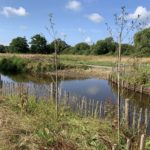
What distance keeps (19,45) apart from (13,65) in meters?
38.6

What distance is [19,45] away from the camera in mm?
86375

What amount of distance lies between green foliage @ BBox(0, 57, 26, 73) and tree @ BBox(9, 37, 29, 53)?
117 feet

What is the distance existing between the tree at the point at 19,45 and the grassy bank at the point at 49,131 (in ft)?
252

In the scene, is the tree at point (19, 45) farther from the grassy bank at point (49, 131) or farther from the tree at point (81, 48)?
the grassy bank at point (49, 131)

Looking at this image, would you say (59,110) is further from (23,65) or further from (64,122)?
(23,65)

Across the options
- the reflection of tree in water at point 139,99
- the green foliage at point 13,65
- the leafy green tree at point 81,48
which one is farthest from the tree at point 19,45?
the reflection of tree in water at point 139,99

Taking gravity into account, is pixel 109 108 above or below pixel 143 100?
above

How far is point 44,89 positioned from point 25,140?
714cm

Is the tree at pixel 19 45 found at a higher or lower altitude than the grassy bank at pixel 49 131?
higher

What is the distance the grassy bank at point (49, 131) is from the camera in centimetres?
680

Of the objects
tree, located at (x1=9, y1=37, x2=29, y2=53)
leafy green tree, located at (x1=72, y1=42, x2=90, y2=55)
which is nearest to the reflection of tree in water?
leafy green tree, located at (x1=72, y1=42, x2=90, y2=55)

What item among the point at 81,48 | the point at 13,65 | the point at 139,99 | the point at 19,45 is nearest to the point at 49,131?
the point at 139,99

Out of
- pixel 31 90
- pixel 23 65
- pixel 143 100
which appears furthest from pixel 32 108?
pixel 23 65

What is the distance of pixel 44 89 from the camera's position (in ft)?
46.0
